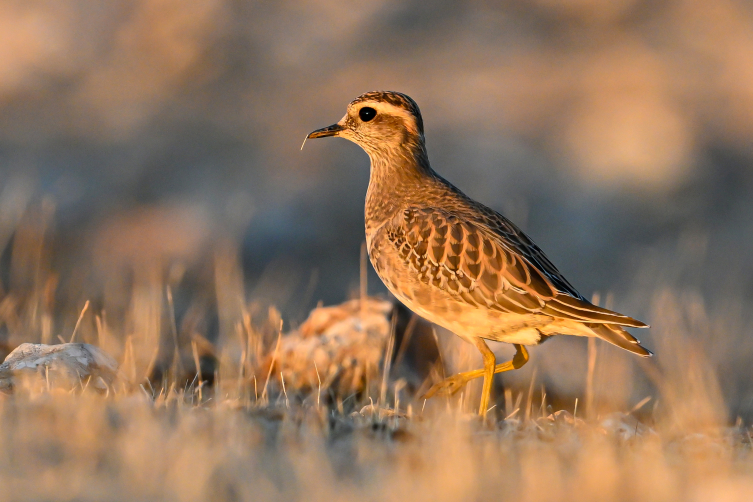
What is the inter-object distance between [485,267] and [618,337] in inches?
48.5

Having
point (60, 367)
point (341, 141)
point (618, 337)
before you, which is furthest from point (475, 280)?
point (341, 141)

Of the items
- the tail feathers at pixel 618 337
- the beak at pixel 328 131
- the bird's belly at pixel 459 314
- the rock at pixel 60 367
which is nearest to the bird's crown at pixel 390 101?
the beak at pixel 328 131

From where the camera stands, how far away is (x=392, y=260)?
24.6 feet

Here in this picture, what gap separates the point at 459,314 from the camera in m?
7.18

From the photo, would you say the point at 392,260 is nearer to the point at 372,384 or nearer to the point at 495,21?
the point at 372,384

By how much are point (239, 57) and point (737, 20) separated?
55.8 ft

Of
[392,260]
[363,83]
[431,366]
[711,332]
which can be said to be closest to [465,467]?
[392,260]

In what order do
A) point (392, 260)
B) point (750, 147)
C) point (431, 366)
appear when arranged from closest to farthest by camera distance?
point (392, 260) < point (431, 366) < point (750, 147)

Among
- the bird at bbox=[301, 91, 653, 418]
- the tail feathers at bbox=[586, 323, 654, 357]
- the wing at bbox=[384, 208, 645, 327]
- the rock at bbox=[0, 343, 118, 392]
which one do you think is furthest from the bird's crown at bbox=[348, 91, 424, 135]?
the rock at bbox=[0, 343, 118, 392]

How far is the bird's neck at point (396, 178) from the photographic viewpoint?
8133mm

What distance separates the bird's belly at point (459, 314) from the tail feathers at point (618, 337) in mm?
413

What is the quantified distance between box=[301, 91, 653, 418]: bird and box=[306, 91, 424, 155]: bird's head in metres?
0.68

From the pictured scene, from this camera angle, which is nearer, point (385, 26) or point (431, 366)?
point (431, 366)

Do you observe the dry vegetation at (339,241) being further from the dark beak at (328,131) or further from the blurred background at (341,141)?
the dark beak at (328,131)
